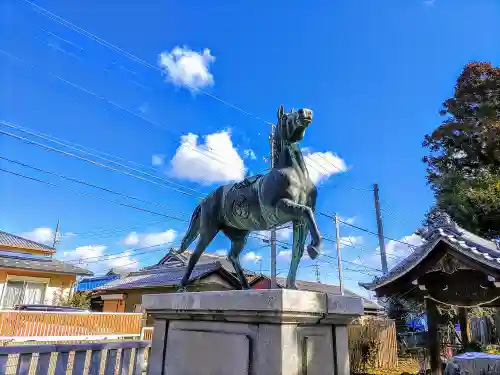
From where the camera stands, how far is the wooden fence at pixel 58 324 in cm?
1173

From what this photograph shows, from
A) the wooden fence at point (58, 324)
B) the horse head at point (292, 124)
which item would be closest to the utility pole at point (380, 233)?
the wooden fence at point (58, 324)

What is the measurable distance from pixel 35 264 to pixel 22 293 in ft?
5.31

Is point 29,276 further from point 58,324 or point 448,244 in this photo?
point 448,244

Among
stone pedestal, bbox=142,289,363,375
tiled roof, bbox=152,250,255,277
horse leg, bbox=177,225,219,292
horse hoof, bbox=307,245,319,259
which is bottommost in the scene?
stone pedestal, bbox=142,289,363,375

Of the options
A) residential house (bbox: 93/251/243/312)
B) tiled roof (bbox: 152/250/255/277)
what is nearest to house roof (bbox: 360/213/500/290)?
residential house (bbox: 93/251/243/312)

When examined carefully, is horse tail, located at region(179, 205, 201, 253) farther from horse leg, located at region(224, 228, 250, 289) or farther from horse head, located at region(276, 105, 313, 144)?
horse head, located at region(276, 105, 313, 144)

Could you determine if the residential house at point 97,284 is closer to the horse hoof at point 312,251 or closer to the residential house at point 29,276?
the residential house at point 29,276

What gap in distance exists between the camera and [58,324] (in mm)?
12406

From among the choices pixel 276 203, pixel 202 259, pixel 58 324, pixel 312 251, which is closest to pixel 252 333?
pixel 312 251

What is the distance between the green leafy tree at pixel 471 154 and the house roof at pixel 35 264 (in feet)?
63.5

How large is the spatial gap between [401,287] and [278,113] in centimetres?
823

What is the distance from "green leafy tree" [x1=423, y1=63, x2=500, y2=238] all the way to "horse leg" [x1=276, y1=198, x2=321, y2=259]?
45.0ft

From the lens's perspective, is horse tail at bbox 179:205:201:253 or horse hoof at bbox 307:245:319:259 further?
horse tail at bbox 179:205:201:253

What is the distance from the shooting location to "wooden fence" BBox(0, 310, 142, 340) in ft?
38.5
